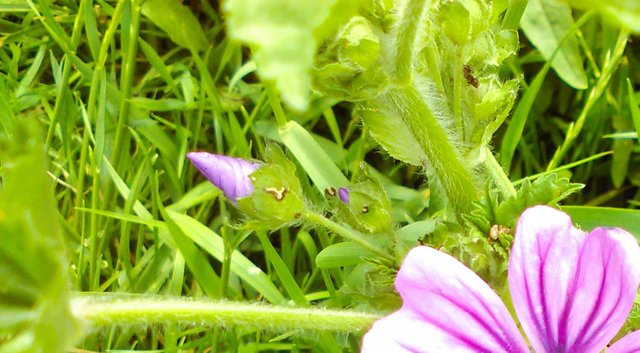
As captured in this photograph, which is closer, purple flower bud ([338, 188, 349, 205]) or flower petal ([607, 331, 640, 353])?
flower petal ([607, 331, 640, 353])

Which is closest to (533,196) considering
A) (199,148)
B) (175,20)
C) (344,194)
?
(344,194)

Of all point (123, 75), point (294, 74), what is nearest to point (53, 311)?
point (294, 74)

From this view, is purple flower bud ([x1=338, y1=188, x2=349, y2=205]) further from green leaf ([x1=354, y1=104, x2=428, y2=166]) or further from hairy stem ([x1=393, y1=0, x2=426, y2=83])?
hairy stem ([x1=393, y1=0, x2=426, y2=83])

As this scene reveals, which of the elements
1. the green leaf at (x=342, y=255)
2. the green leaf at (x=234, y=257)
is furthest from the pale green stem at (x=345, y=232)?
the green leaf at (x=234, y=257)

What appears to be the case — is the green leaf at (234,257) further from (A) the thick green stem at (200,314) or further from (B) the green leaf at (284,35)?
(B) the green leaf at (284,35)

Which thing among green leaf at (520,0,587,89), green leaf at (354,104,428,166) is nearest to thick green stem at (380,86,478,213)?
green leaf at (354,104,428,166)

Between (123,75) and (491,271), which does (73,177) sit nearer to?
(123,75)

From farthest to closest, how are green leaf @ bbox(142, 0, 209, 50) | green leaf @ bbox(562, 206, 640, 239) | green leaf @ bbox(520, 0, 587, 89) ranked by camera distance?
green leaf @ bbox(142, 0, 209, 50), green leaf @ bbox(520, 0, 587, 89), green leaf @ bbox(562, 206, 640, 239)
